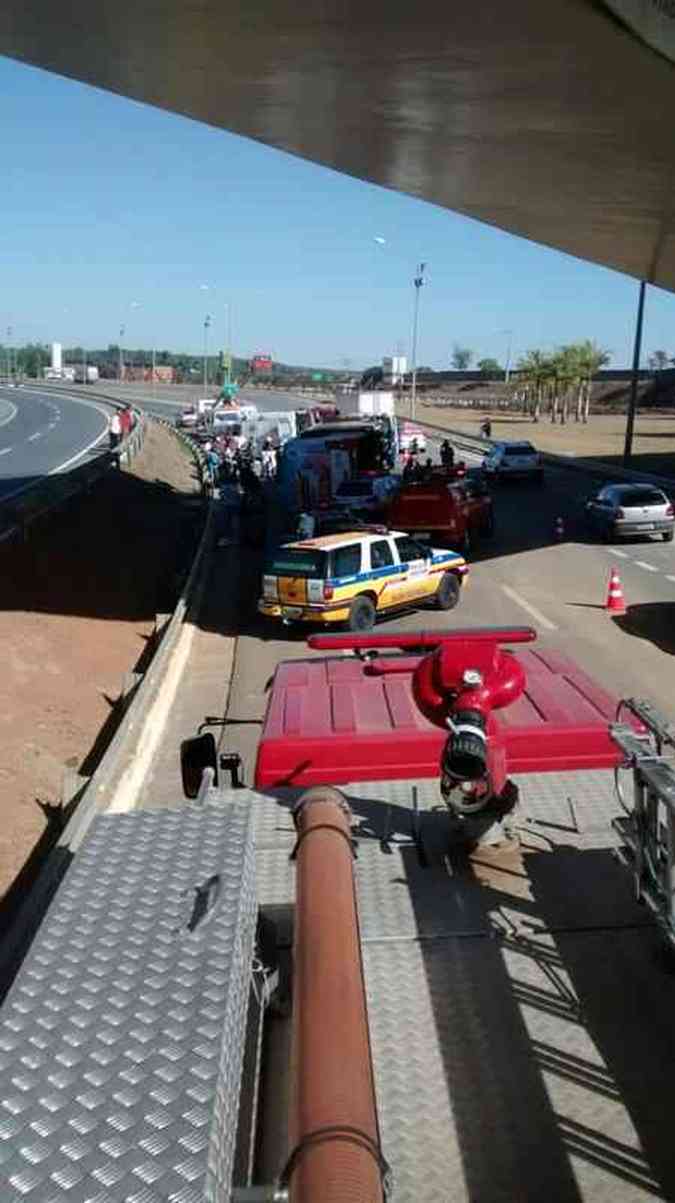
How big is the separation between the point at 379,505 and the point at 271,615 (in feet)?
36.4

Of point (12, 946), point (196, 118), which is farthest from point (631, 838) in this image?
point (196, 118)

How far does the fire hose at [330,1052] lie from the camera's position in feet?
6.83

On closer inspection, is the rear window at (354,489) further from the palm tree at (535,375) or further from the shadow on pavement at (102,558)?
the palm tree at (535,375)

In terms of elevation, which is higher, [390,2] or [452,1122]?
[390,2]

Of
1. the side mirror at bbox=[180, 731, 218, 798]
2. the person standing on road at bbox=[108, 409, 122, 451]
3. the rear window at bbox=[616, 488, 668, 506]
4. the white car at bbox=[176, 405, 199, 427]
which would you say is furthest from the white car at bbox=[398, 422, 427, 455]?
the side mirror at bbox=[180, 731, 218, 798]

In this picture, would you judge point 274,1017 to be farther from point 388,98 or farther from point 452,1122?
point 388,98

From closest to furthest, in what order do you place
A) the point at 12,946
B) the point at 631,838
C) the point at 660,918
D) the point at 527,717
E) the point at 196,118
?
the point at 660,918 < the point at 631,838 < the point at 527,717 < the point at 12,946 < the point at 196,118

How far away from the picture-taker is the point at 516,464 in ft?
143

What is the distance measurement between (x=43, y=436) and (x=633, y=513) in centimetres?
4324

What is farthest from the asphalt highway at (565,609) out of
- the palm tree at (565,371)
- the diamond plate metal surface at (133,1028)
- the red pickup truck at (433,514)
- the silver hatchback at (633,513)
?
the palm tree at (565,371)

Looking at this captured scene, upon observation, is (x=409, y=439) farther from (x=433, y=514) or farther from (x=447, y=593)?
(x=447, y=593)

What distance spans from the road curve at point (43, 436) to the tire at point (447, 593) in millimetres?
18957

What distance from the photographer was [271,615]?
59.5 feet

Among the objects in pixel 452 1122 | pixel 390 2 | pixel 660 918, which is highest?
pixel 390 2
